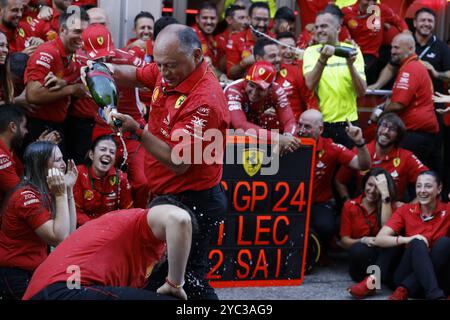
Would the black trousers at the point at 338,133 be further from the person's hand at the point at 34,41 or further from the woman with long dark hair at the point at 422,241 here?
the person's hand at the point at 34,41

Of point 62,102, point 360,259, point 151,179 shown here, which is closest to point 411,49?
point 360,259

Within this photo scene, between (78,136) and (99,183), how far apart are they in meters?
0.70

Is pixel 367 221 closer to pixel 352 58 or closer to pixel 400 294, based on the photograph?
pixel 400 294


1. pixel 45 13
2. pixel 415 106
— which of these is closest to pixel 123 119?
pixel 45 13

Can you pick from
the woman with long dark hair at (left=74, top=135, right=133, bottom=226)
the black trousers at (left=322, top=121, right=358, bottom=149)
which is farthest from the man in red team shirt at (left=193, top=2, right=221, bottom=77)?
the woman with long dark hair at (left=74, top=135, right=133, bottom=226)

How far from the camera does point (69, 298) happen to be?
416 cm

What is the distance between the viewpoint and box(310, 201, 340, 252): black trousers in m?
7.88

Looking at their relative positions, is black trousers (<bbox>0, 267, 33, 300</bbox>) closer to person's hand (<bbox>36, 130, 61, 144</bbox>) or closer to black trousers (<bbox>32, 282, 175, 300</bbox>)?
person's hand (<bbox>36, 130, 61, 144</bbox>)

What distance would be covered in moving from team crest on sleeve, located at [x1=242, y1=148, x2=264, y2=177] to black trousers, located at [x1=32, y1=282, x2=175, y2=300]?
322cm

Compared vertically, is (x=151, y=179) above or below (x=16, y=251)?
above

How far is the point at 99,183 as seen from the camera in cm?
713

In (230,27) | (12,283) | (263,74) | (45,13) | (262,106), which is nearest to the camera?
(12,283)

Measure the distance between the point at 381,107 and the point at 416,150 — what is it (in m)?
0.52
